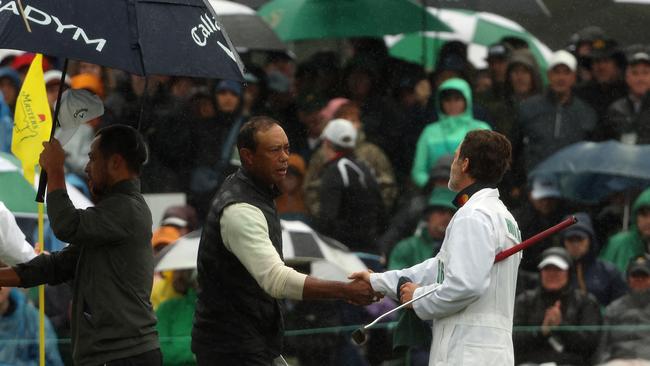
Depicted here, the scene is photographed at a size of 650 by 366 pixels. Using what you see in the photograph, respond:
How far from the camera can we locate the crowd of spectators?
41.9 ft

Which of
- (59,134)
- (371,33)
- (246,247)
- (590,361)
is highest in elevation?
(371,33)

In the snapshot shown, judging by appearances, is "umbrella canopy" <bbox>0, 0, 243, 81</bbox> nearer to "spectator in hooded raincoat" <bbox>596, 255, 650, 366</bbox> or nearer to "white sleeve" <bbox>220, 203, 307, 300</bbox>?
"white sleeve" <bbox>220, 203, 307, 300</bbox>

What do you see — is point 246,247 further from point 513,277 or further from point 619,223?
point 619,223

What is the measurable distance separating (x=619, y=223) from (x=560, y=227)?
235 inches

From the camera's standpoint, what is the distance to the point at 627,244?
13242mm

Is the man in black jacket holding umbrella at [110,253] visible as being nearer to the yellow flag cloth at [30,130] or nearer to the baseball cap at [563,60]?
the yellow flag cloth at [30,130]

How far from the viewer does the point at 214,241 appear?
26.2 feet

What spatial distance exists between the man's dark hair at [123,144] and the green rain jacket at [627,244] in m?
5.86

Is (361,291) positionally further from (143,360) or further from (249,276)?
(143,360)

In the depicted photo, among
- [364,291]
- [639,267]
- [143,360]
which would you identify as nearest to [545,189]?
[639,267]

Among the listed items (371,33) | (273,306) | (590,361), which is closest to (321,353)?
(590,361)

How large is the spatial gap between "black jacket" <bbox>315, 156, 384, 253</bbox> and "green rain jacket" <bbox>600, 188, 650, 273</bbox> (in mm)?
1748

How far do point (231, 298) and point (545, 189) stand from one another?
20.1 ft

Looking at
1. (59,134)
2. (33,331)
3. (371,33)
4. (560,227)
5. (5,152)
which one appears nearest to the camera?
(560,227)
